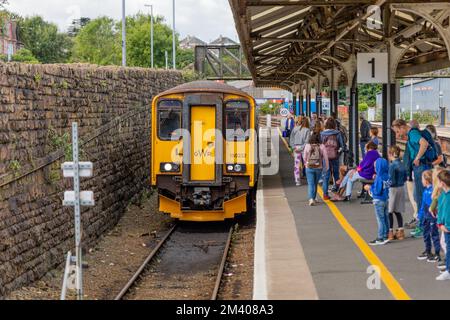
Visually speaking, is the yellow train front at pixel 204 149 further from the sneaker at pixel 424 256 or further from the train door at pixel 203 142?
the sneaker at pixel 424 256

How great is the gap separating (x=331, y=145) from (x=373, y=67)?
173cm

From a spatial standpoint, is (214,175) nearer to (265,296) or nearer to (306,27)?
(306,27)

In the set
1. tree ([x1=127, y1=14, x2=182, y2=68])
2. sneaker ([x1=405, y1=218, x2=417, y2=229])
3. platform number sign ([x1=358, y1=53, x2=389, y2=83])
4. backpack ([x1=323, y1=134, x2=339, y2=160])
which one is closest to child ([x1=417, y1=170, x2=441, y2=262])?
sneaker ([x1=405, y1=218, x2=417, y2=229])

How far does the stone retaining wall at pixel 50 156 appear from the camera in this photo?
10491 mm

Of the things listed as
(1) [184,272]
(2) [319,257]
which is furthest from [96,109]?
(2) [319,257]

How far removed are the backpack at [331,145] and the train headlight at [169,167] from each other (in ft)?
9.65

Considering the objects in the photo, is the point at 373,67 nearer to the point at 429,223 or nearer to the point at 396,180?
the point at 396,180

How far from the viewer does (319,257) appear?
33.6 ft

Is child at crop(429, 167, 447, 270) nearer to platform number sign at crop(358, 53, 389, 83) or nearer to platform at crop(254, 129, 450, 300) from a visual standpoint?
platform at crop(254, 129, 450, 300)

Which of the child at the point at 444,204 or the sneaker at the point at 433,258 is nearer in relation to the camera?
the child at the point at 444,204

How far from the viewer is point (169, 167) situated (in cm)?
1602

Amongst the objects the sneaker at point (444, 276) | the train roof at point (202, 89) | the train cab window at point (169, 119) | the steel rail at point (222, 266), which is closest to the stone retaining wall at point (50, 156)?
the train cab window at point (169, 119)

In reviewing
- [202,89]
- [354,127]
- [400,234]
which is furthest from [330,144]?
[354,127]

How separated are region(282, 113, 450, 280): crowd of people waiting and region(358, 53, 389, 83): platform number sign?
1058 millimetres
